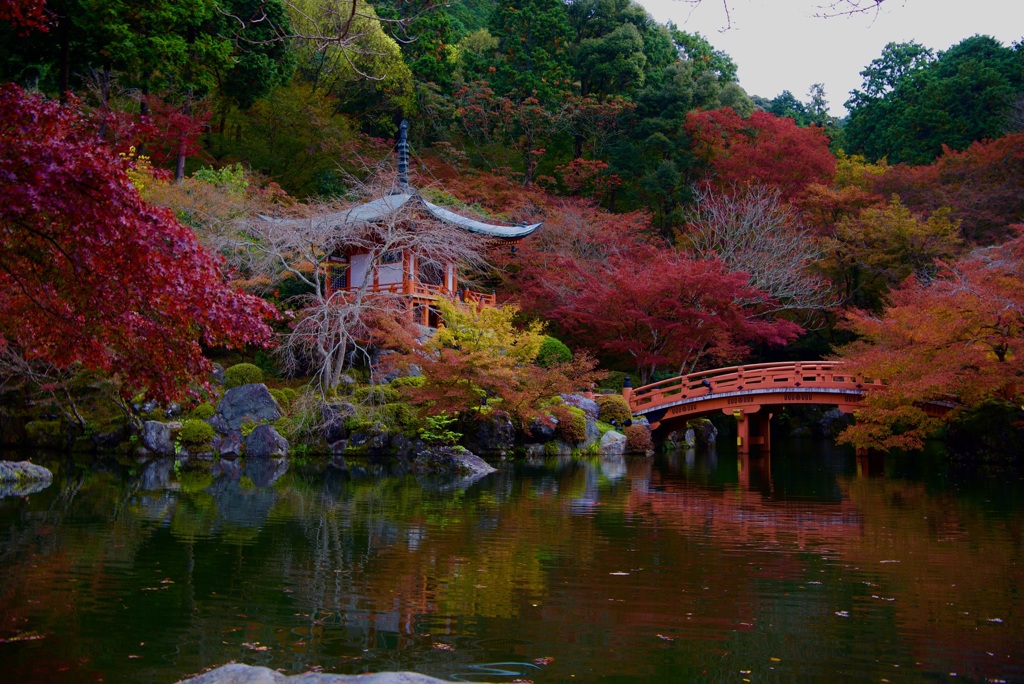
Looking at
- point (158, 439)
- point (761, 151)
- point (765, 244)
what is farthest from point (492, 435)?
point (761, 151)

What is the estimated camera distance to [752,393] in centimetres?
1969

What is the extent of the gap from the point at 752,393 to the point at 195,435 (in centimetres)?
1170

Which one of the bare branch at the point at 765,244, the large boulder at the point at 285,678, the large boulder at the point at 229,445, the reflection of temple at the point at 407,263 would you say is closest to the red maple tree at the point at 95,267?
the large boulder at the point at 285,678

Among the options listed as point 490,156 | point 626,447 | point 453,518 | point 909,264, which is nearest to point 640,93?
point 490,156

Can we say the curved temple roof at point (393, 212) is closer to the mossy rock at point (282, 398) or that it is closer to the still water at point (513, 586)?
the mossy rock at point (282, 398)

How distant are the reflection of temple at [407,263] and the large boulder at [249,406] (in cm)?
412

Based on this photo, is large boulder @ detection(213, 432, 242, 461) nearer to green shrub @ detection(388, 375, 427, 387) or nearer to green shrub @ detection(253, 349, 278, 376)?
green shrub @ detection(388, 375, 427, 387)

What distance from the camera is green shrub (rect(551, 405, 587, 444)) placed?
1881 centimetres

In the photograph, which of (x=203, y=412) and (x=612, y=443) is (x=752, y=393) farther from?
(x=203, y=412)

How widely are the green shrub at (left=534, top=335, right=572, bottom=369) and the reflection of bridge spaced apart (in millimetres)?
1647

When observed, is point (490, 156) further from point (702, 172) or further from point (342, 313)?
point (342, 313)

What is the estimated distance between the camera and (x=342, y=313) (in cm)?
1758

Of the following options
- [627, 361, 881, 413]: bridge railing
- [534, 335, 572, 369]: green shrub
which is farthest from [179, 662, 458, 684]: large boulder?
[534, 335, 572, 369]: green shrub

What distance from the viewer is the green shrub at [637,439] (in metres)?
20.1
